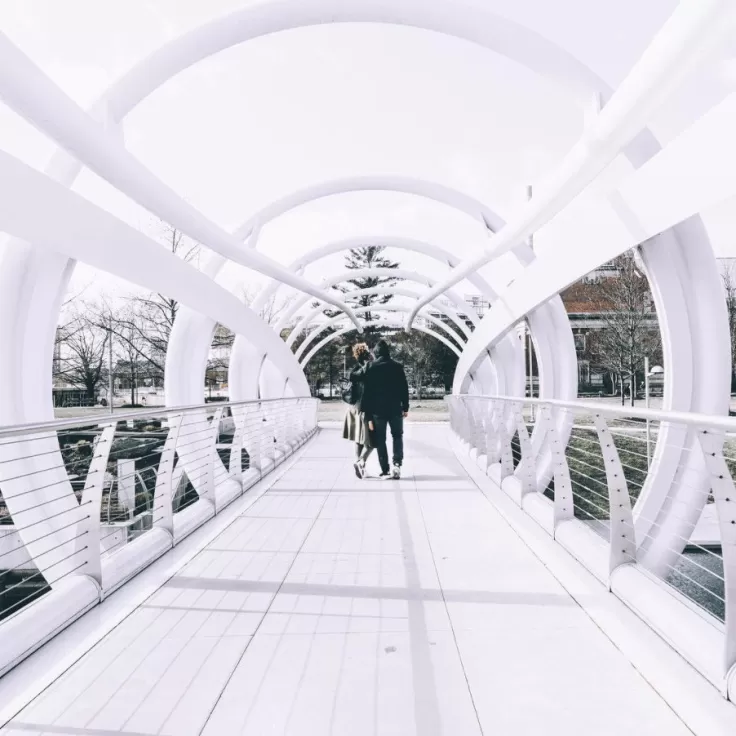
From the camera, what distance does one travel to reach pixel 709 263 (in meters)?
6.63

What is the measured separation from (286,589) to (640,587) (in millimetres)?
1880

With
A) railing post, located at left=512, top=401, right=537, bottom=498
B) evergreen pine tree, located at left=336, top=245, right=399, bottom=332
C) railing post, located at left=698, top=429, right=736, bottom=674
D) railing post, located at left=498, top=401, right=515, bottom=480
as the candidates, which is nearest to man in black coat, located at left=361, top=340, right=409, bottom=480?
railing post, located at left=498, top=401, right=515, bottom=480

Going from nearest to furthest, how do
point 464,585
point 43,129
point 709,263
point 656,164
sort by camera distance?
point 464,585
point 43,129
point 656,164
point 709,263

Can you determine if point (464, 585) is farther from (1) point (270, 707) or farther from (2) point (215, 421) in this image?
(2) point (215, 421)

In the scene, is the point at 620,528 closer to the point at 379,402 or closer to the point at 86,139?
the point at 379,402

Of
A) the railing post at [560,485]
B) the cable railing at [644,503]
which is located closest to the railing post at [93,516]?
the cable railing at [644,503]

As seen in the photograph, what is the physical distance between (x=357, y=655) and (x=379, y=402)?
506 centimetres

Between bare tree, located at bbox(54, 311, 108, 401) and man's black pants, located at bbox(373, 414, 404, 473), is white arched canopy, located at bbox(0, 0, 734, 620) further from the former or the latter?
bare tree, located at bbox(54, 311, 108, 401)

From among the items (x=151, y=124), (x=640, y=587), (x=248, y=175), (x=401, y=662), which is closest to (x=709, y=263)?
(x=640, y=587)

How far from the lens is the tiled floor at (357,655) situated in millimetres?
2279

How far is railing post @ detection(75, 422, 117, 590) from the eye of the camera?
351cm

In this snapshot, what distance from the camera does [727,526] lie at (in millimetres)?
2354

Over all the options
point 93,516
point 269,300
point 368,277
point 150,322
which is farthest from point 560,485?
point 368,277

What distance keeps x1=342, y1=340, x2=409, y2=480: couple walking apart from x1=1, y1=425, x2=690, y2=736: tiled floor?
3060 mm
